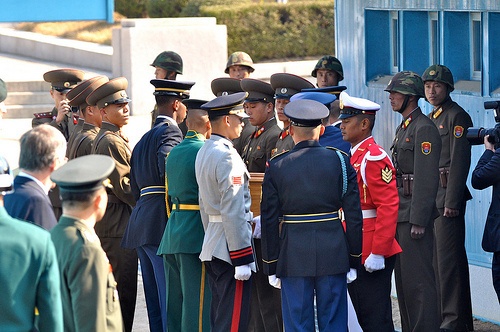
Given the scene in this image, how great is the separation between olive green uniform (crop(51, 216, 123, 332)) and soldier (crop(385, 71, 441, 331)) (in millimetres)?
3266

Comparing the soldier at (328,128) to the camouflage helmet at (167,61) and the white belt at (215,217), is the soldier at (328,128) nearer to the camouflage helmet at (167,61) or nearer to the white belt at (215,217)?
the white belt at (215,217)

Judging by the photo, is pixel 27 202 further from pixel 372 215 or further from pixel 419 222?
pixel 419 222

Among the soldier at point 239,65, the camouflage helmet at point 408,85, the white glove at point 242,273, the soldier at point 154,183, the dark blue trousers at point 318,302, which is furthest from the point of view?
the soldier at point 239,65

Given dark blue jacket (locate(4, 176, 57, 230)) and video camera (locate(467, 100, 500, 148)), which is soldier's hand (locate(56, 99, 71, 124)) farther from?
dark blue jacket (locate(4, 176, 57, 230))

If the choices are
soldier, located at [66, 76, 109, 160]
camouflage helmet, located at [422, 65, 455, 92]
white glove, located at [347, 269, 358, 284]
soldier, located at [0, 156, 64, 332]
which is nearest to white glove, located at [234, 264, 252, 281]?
white glove, located at [347, 269, 358, 284]

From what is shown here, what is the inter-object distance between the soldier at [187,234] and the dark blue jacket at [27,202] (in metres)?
1.84

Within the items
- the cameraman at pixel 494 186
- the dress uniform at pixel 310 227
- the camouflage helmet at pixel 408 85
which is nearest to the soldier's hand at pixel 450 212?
the cameraman at pixel 494 186

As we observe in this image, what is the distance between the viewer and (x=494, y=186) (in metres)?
7.45

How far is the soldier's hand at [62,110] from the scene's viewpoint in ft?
→ 31.1

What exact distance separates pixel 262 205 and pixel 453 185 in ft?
7.12

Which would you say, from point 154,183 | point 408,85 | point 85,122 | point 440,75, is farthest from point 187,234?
point 440,75

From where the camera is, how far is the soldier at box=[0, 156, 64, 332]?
4457 millimetres

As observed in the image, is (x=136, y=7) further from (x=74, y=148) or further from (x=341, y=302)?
(x=341, y=302)

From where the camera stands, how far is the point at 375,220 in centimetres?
716
